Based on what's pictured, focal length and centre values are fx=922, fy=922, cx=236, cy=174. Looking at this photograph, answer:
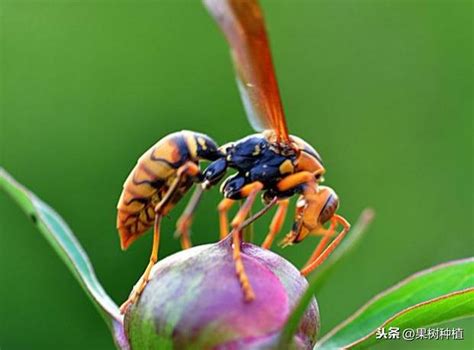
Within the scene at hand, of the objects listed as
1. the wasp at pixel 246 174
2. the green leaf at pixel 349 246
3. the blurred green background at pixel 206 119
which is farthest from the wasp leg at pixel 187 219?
the blurred green background at pixel 206 119

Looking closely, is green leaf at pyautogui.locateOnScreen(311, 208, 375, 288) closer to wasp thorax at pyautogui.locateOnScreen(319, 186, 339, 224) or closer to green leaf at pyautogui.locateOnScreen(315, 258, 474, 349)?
green leaf at pyautogui.locateOnScreen(315, 258, 474, 349)

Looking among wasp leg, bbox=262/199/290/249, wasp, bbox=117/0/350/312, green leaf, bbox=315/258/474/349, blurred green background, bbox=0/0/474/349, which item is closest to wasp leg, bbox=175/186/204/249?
wasp, bbox=117/0/350/312

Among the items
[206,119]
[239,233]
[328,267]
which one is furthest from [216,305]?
[206,119]

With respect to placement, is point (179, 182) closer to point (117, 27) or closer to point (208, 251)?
point (208, 251)

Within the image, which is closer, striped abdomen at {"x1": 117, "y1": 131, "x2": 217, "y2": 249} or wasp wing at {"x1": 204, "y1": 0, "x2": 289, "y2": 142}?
wasp wing at {"x1": 204, "y1": 0, "x2": 289, "y2": 142}

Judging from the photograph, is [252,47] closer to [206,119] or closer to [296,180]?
[296,180]

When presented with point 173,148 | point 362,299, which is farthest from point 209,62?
point 173,148

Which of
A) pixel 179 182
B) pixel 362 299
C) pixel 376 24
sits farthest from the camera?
pixel 376 24
